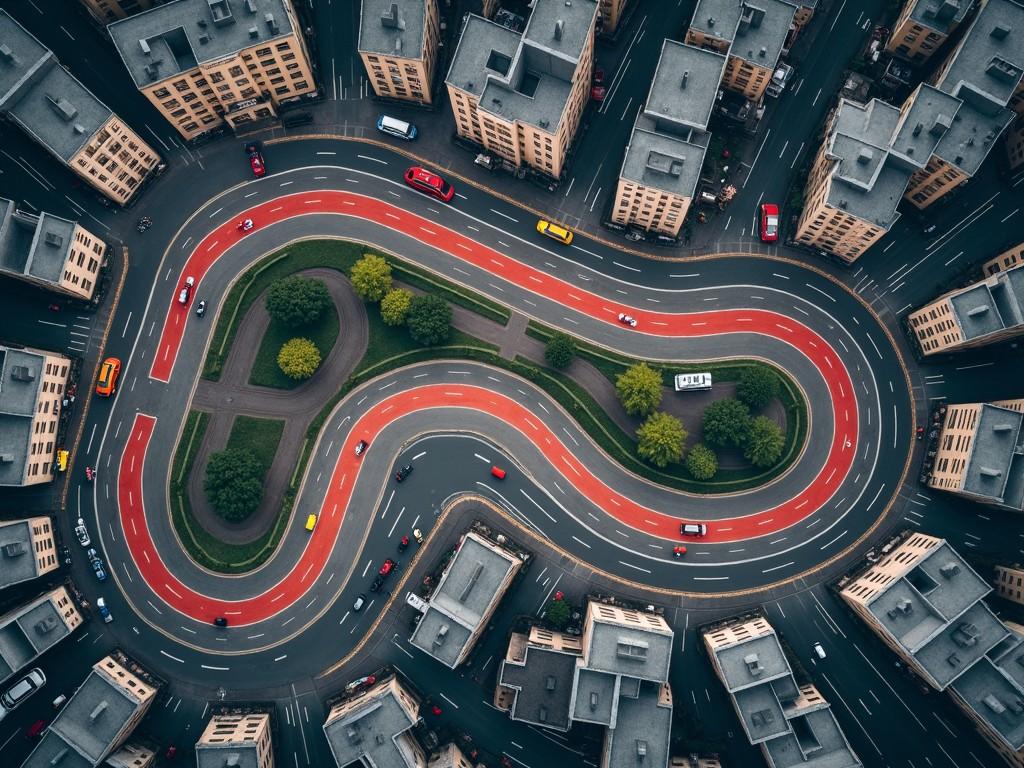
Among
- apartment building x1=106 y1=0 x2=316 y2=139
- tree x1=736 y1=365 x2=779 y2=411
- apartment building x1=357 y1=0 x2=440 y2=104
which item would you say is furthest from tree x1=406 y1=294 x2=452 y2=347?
tree x1=736 y1=365 x2=779 y2=411

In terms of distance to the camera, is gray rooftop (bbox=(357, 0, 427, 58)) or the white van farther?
the white van

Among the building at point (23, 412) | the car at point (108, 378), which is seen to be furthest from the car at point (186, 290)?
the building at point (23, 412)

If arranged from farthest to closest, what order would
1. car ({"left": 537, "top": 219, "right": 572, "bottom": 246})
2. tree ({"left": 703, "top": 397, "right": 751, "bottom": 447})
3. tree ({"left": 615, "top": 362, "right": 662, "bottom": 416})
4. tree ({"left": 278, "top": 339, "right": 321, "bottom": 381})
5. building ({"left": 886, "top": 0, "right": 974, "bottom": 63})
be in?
car ({"left": 537, "top": 219, "right": 572, "bottom": 246}) → tree ({"left": 278, "top": 339, "right": 321, "bottom": 381}) → tree ({"left": 615, "top": 362, "right": 662, "bottom": 416}) → tree ({"left": 703, "top": 397, "right": 751, "bottom": 447}) → building ({"left": 886, "top": 0, "right": 974, "bottom": 63})

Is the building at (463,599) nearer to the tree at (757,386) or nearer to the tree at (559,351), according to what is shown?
the tree at (559,351)

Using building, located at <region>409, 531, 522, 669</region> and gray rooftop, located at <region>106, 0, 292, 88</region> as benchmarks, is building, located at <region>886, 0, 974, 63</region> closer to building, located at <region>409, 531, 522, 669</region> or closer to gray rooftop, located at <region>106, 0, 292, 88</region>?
gray rooftop, located at <region>106, 0, 292, 88</region>

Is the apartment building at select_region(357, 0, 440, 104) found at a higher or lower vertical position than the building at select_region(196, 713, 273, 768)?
higher

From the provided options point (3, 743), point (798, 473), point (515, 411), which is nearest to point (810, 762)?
point (798, 473)

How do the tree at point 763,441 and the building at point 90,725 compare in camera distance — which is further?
the tree at point 763,441
